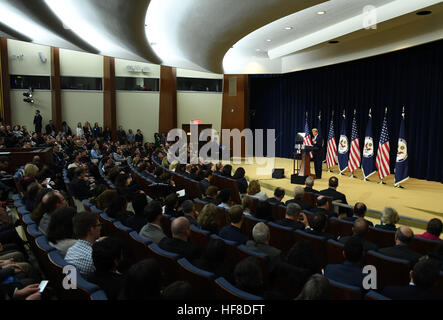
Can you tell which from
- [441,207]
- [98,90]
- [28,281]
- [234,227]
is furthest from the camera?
[98,90]

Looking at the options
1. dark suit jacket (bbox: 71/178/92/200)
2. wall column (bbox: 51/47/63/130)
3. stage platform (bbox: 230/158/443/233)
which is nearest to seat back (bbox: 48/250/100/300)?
dark suit jacket (bbox: 71/178/92/200)

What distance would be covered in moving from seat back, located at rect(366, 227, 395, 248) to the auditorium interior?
2 centimetres

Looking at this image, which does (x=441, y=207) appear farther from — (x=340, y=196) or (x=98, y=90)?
(x=98, y=90)

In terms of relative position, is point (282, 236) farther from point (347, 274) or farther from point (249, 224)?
point (347, 274)

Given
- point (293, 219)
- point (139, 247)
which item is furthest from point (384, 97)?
point (139, 247)

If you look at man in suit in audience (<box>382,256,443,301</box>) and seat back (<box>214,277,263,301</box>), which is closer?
seat back (<box>214,277,263,301</box>)

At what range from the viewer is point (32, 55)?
664 inches

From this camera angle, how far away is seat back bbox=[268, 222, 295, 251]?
3930mm

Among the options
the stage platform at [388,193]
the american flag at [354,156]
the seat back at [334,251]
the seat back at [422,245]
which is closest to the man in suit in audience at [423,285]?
the seat back at [334,251]

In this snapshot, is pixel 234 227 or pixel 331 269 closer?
pixel 331 269

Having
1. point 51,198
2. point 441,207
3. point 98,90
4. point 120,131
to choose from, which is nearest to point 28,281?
point 51,198

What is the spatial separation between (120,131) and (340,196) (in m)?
13.4

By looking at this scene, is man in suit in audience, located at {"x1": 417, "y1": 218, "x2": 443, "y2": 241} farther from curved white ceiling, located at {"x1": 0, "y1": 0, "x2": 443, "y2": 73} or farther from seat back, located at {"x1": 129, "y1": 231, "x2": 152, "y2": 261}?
curved white ceiling, located at {"x1": 0, "y1": 0, "x2": 443, "y2": 73}

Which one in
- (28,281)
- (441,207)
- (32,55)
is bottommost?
(441,207)
